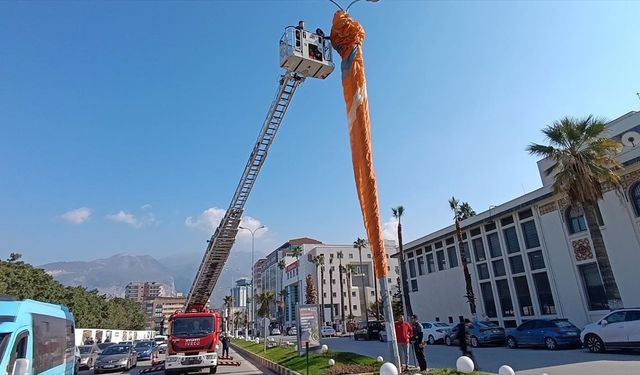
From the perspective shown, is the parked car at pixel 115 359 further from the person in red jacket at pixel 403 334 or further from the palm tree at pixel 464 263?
the palm tree at pixel 464 263

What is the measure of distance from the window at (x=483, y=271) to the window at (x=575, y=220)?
28.1 ft

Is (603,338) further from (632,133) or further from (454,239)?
(454,239)

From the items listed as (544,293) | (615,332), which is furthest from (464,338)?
(544,293)

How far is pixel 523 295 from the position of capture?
3016 centimetres

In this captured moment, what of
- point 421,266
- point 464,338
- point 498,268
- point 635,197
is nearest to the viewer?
point 464,338

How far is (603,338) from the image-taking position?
15.0 metres

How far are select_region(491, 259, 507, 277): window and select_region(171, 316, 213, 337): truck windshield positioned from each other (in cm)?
2413

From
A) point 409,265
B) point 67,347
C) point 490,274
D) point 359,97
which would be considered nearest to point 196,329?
point 67,347

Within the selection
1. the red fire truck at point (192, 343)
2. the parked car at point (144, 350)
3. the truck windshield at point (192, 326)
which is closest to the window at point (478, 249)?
the red fire truck at point (192, 343)

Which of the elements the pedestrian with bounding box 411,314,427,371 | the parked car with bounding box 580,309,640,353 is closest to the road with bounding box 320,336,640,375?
the parked car with bounding box 580,309,640,353

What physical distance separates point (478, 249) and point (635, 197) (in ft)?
45.8

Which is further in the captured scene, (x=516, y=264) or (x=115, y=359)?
(x=516, y=264)

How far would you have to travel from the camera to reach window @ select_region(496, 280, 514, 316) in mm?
31359

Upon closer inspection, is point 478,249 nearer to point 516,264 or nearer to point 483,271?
point 483,271
